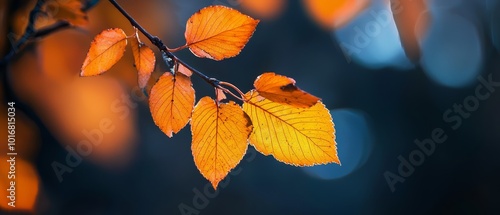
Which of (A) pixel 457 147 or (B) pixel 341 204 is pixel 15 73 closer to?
(B) pixel 341 204

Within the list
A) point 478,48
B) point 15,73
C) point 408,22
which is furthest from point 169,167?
point 478,48

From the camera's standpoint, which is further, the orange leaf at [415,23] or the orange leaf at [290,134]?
the orange leaf at [415,23]

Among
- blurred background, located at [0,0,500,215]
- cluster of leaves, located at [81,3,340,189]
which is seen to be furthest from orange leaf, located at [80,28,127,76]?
blurred background, located at [0,0,500,215]

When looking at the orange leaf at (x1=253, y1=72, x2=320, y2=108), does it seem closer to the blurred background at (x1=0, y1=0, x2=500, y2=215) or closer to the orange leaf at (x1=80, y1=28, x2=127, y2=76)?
the orange leaf at (x1=80, y1=28, x2=127, y2=76)

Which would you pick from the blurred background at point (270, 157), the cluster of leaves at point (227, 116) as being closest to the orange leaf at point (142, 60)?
the cluster of leaves at point (227, 116)

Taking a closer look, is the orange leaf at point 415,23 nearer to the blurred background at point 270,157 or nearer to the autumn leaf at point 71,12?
the blurred background at point 270,157

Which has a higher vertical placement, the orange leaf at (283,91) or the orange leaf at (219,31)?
the orange leaf at (219,31)

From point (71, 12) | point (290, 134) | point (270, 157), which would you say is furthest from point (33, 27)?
point (270, 157)

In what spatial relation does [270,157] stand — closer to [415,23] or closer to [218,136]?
[415,23]
